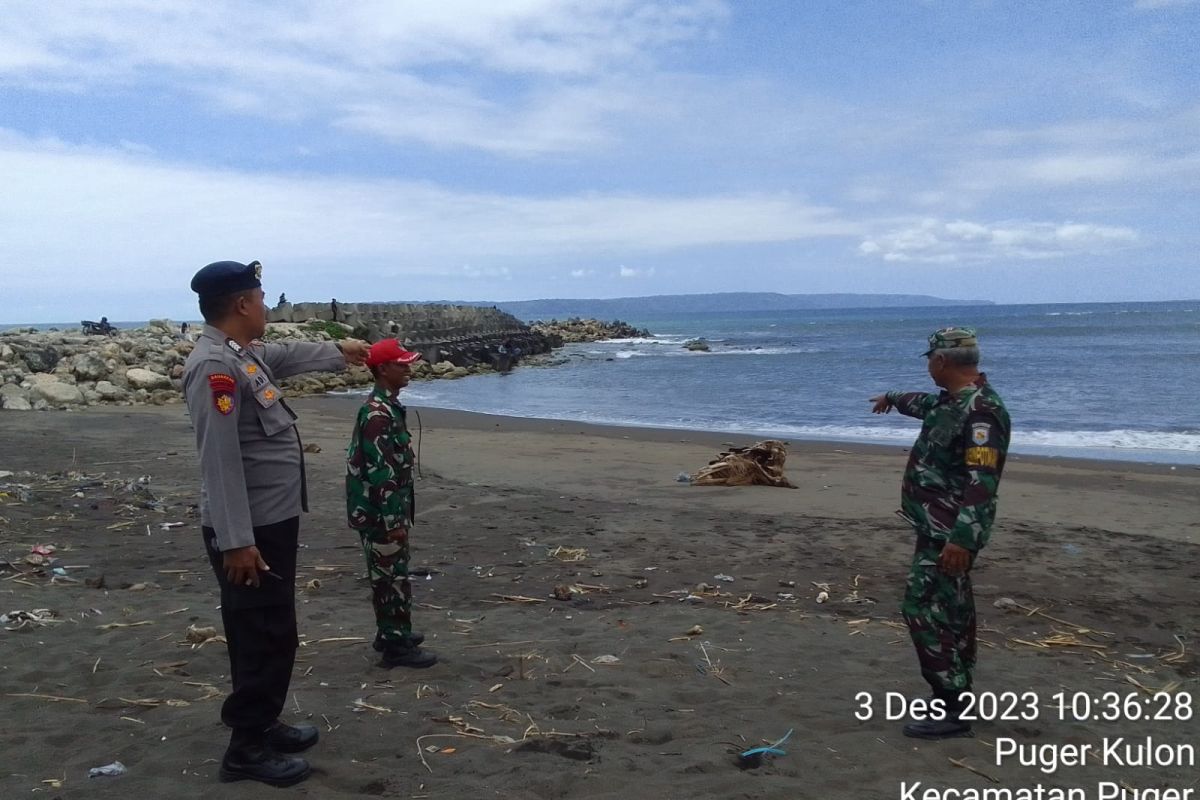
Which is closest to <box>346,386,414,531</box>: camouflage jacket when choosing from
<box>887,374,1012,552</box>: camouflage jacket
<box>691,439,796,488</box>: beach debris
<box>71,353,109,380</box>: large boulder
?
<box>887,374,1012,552</box>: camouflage jacket

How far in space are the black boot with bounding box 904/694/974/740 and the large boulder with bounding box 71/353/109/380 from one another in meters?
22.9

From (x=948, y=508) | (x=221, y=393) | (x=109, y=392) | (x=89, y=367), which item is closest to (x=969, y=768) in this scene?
(x=948, y=508)

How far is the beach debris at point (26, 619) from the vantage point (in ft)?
16.8

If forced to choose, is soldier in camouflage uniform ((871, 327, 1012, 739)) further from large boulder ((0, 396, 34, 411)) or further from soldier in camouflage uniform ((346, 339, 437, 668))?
large boulder ((0, 396, 34, 411))

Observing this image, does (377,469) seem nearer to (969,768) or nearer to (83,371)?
(969,768)

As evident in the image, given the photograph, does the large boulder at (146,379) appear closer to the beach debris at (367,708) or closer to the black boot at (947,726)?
the beach debris at (367,708)

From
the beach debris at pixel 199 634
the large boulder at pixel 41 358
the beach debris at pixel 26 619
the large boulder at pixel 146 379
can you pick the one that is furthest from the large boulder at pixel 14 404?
the beach debris at pixel 199 634

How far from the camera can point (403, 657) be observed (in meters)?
4.67

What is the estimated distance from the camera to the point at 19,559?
653 cm

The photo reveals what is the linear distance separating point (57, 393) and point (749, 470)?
16.3 metres

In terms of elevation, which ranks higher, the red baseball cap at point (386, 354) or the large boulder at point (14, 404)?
the red baseball cap at point (386, 354)

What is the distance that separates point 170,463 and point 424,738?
915 centimetres

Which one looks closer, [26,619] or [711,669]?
[711,669]

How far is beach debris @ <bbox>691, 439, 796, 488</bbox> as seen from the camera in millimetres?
11227
